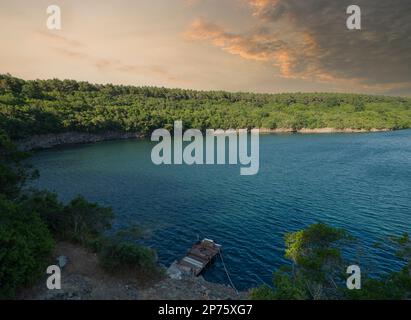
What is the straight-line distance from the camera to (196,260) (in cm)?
3538

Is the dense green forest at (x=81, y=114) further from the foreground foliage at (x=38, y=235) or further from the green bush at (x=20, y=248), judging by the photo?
the green bush at (x=20, y=248)

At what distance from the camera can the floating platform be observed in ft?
108

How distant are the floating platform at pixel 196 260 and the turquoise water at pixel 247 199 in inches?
54.3

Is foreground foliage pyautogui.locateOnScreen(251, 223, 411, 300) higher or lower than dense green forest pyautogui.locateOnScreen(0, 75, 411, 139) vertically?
lower

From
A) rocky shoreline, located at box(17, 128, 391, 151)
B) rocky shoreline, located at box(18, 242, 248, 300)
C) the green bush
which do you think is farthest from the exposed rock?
rocky shoreline, located at box(18, 242, 248, 300)

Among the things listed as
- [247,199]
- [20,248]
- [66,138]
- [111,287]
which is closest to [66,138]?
[66,138]

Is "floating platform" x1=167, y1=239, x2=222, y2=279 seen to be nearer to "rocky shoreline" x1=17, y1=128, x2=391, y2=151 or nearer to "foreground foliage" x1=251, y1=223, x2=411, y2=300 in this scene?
"foreground foliage" x1=251, y1=223, x2=411, y2=300

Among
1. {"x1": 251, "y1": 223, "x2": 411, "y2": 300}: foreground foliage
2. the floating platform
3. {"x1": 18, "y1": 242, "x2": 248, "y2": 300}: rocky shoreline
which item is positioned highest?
{"x1": 251, "y1": 223, "x2": 411, "y2": 300}: foreground foliage

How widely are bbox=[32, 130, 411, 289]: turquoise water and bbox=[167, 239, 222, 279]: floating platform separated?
1.38 meters

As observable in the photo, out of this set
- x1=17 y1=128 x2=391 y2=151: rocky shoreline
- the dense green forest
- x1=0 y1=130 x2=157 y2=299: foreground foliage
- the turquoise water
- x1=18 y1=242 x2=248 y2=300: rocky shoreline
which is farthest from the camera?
the dense green forest

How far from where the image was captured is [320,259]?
74.5ft

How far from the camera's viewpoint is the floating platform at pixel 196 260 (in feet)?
108

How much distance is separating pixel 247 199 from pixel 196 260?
25130 mm

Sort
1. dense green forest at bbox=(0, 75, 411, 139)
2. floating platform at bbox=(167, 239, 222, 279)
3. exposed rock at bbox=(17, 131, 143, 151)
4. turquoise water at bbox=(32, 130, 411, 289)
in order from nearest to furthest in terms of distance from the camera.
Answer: floating platform at bbox=(167, 239, 222, 279)
turquoise water at bbox=(32, 130, 411, 289)
exposed rock at bbox=(17, 131, 143, 151)
dense green forest at bbox=(0, 75, 411, 139)
